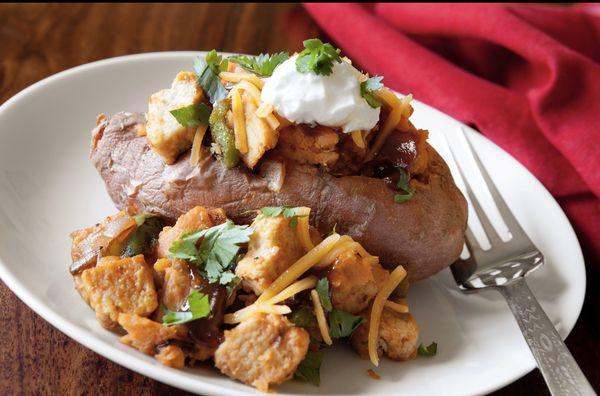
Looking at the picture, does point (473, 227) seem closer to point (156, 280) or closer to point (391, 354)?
point (391, 354)

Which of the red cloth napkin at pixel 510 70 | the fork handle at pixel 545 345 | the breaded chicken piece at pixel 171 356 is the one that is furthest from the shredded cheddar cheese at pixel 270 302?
the red cloth napkin at pixel 510 70

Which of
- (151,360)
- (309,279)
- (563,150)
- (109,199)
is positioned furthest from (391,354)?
(563,150)

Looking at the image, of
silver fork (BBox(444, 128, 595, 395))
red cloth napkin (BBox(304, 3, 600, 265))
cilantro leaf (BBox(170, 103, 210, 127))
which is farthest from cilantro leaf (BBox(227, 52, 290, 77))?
red cloth napkin (BBox(304, 3, 600, 265))

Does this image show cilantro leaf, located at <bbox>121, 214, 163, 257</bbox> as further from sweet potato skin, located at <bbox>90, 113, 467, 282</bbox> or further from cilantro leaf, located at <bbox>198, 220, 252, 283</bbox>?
cilantro leaf, located at <bbox>198, 220, 252, 283</bbox>

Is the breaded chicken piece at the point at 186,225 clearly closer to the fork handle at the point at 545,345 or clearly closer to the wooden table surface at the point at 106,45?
the wooden table surface at the point at 106,45

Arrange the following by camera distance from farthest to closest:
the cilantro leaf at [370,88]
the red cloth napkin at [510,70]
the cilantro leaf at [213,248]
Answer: the red cloth napkin at [510,70] → the cilantro leaf at [370,88] → the cilantro leaf at [213,248]

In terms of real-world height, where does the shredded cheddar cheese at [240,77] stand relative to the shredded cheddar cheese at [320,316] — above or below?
above

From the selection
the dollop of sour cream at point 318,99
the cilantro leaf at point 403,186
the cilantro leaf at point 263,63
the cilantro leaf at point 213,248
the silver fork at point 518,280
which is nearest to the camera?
the silver fork at point 518,280
